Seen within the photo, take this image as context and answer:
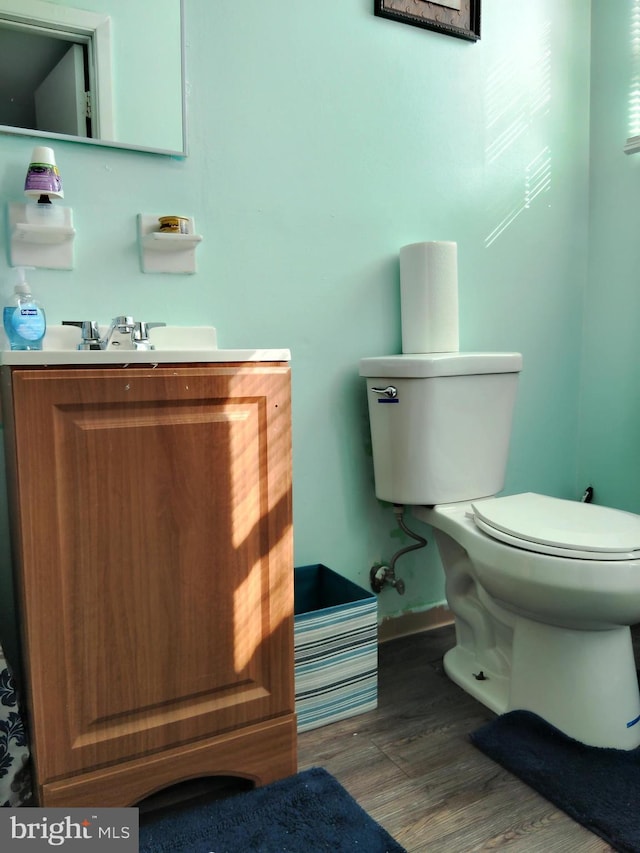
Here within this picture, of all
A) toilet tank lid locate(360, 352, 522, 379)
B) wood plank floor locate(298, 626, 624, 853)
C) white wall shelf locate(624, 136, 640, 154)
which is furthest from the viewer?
white wall shelf locate(624, 136, 640, 154)

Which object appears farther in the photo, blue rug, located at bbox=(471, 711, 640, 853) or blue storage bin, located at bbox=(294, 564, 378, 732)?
blue storage bin, located at bbox=(294, 564, 378, 732)

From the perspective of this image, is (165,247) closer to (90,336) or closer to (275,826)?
(90,336)

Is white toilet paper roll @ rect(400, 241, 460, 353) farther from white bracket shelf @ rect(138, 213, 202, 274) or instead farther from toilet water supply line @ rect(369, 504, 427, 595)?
white bracket shelf @ rect(138, 213, 202, 274)

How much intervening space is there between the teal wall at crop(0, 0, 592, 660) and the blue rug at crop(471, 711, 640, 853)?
53 cm

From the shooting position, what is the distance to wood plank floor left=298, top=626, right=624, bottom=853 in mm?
1107

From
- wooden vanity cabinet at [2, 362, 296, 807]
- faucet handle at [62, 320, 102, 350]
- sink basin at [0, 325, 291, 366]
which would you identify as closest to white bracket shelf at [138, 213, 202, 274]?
sink basin at [0, 325, 291, 366]

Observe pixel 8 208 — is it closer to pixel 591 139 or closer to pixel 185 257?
pixel 185 257

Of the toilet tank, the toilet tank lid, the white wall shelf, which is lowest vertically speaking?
the toilet tank

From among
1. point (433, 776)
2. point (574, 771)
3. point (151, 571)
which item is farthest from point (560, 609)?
point (151, 571)

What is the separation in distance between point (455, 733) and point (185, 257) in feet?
3.94

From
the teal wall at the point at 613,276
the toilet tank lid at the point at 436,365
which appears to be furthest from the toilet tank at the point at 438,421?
the teal wall at the point at 613,276

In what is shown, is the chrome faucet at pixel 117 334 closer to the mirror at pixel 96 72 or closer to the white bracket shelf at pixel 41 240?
the white bracket shelf at pixel 41 240

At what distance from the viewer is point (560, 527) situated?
1347mm

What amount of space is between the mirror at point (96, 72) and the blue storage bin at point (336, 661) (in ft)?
3.51
